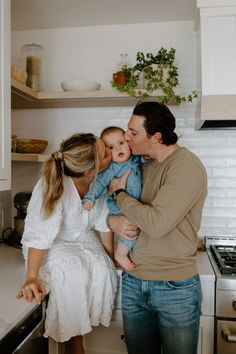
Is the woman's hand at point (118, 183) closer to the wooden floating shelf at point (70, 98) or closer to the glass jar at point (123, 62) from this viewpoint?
the wooden floating shelf at point (70, 98)

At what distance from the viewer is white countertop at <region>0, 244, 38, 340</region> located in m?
1.14

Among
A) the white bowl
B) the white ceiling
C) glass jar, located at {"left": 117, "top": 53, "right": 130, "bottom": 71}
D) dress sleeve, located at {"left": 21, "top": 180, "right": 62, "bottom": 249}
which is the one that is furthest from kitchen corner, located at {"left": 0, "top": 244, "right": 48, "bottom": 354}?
the white ceiling

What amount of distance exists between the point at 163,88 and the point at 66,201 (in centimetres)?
86

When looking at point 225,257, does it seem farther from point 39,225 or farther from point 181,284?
point 39,225

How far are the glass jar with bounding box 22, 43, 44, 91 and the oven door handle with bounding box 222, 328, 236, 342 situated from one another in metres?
1.66

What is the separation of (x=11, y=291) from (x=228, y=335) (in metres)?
0.98

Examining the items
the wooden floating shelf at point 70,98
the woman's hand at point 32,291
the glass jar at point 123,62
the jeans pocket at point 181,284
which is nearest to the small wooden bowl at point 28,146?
the wooden floating shelf at point 70,98

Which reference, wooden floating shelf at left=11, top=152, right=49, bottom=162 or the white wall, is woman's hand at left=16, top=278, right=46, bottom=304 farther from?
the white wall

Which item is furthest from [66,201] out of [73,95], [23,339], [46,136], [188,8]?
[188,8]

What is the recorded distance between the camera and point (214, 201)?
225cm

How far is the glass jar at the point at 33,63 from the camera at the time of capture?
215cm

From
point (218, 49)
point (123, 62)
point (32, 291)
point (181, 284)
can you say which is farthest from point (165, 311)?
point (123, 62)

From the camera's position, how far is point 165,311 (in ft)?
4.58

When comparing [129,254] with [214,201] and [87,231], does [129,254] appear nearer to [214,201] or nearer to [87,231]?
[87,231]
